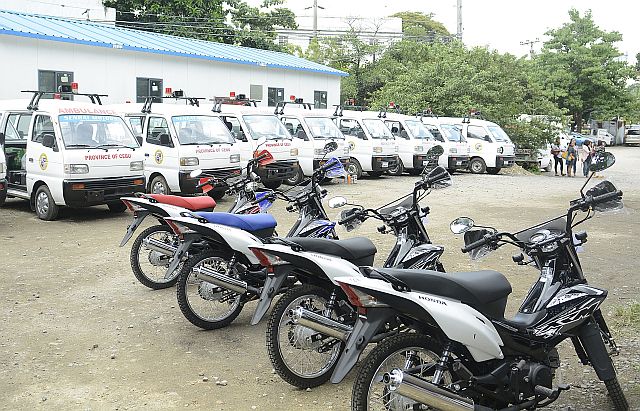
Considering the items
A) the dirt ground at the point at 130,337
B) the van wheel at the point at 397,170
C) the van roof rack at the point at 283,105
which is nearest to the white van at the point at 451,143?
the van wheel at the point at 397,170

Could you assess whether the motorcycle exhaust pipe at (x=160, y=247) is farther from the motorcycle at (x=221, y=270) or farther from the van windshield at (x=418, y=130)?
the van windshield at (x=418, y=130)

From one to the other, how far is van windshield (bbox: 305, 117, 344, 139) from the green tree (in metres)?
30.3

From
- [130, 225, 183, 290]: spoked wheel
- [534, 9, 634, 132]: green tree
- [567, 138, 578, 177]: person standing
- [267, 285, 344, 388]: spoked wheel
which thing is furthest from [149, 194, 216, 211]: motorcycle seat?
[534, 9, 634, 132]: green tree

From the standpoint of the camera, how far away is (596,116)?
1906 inches

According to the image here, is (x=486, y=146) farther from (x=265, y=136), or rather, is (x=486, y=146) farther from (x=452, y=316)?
(x=452, y=316)

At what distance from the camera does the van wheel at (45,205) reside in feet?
38.7

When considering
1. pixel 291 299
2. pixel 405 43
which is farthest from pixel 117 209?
pixel 405 43

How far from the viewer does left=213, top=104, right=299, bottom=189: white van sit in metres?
16.1

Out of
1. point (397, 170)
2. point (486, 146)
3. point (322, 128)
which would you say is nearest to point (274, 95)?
point (397, 170)

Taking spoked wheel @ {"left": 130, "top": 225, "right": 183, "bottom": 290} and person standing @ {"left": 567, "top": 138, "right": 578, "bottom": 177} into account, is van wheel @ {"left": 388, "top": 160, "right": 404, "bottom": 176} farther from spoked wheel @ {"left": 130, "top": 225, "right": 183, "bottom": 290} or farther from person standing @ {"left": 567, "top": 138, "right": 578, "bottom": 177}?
spoked wheel @ {"left": 130, "top": 225, "right": 183, "bottom": 290}

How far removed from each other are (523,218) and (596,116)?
127 ft

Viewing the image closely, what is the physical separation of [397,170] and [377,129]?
4.68 ft

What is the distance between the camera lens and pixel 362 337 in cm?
412

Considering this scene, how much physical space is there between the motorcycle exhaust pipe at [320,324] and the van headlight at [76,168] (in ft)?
25.6
